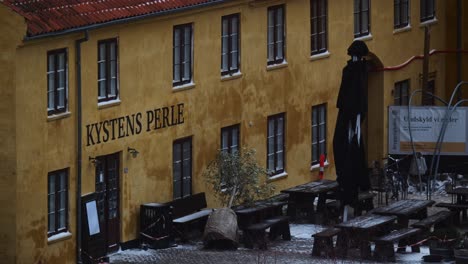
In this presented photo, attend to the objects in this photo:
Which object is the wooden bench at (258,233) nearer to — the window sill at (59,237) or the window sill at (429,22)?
the window sill at (59,237)

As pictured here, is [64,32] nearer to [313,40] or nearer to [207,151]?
[207,151]

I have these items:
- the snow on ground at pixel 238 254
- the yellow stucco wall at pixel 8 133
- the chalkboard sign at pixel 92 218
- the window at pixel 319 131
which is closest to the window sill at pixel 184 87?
the snow on ground at pixel 238 254

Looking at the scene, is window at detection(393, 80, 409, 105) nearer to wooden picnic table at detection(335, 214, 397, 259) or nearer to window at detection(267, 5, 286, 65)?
window at detection(267, 5, 286, 65)

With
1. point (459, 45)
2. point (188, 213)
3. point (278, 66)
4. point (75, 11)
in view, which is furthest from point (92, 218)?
point (459, 45)

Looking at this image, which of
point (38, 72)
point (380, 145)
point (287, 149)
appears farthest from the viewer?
point (380, 145)

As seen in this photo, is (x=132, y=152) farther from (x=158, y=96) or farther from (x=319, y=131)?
(x=319, y=131)

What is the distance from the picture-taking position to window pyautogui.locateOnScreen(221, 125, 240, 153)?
154 ft

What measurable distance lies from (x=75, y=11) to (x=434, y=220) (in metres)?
8.88

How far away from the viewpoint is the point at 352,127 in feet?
140

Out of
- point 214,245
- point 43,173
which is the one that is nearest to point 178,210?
point 214,245

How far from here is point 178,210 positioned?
145ft

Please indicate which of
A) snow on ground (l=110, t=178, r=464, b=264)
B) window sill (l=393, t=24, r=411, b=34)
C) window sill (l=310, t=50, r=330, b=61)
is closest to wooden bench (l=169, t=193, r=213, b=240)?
snow on ground (l=110, t=178, r=464, b=264)

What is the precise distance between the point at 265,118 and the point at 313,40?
3.02 metres

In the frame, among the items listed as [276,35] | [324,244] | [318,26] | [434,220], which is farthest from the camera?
[318,26]
